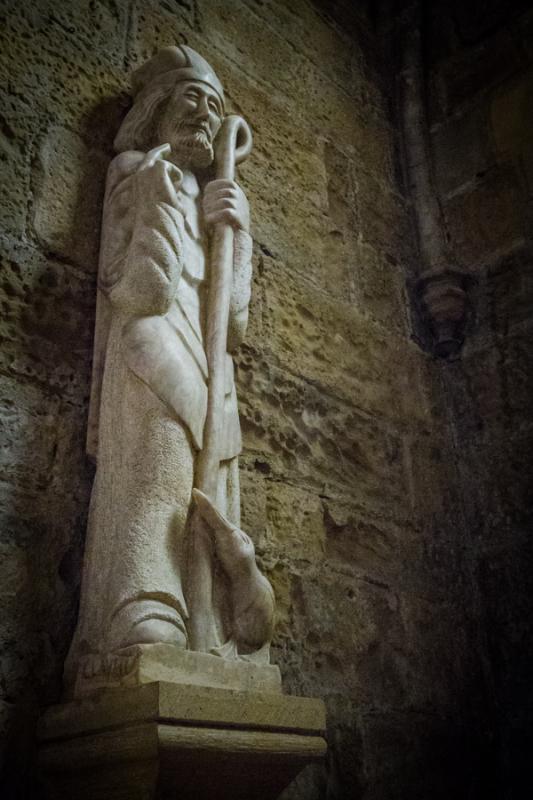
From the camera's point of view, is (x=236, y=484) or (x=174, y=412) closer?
(x=174, y=412)

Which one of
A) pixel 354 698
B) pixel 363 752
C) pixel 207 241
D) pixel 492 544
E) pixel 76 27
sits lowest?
pixel 363 752

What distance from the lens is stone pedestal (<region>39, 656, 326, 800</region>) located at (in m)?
1.32

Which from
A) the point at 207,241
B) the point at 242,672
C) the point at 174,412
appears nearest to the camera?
the point at 242,672

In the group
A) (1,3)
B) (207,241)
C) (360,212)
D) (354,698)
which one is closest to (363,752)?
(354,698)

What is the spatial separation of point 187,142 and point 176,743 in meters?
1.54

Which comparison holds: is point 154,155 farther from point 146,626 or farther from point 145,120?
point 146,626

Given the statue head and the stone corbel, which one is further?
the stone corbel

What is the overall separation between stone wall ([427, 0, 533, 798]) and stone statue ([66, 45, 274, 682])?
1366mm

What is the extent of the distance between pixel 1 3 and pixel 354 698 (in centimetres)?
219

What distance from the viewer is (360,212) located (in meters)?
3.24

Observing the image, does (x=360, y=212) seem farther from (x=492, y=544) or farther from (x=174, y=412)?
(x=174, y=412)

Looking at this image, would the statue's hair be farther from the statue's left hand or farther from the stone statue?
the statue's left hand

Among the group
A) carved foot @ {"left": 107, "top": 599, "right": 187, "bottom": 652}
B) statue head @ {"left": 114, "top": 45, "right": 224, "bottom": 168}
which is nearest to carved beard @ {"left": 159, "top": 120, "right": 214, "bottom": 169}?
statue head @ {"left": 114, "top": 45, "right": 224, "bottom": 168}

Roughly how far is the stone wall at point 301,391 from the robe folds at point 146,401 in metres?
0.12
